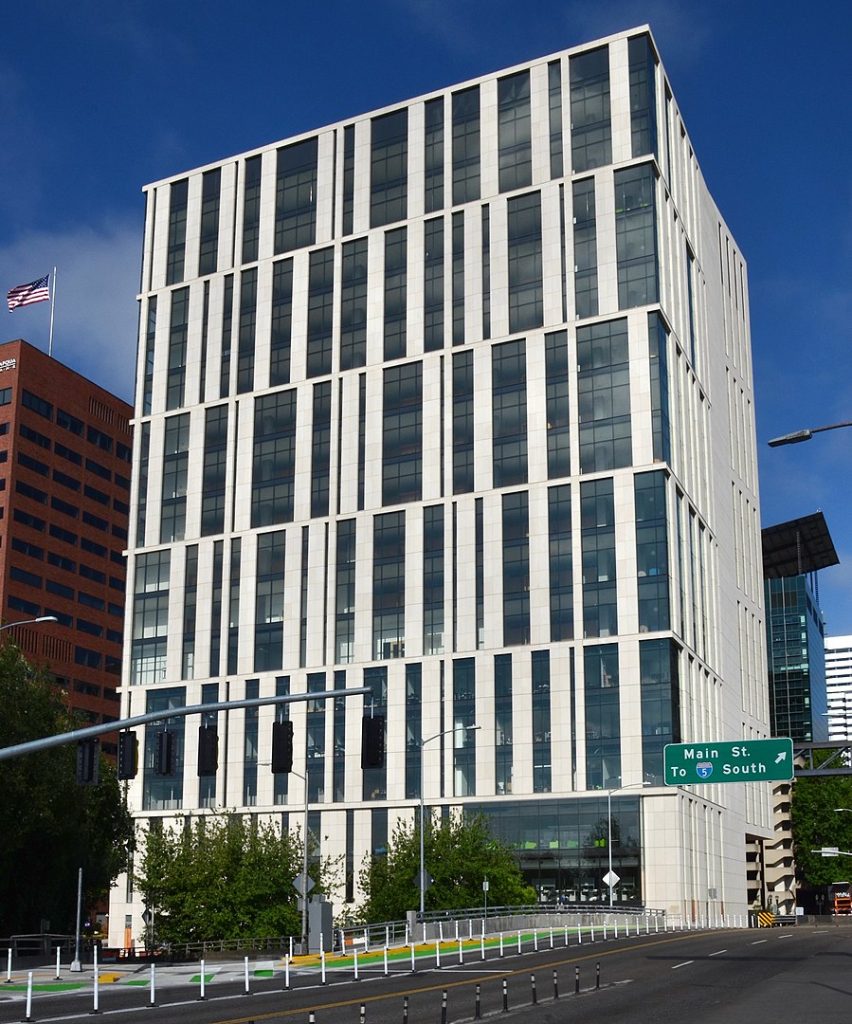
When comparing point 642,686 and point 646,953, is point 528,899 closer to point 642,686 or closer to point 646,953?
point 642,686

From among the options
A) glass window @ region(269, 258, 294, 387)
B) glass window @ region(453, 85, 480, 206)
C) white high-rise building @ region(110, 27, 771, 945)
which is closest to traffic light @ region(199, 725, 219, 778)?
white high-rise building @ region(110, 27, 771, 945)

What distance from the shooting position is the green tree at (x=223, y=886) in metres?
77.1

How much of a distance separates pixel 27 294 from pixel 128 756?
99.1 meters

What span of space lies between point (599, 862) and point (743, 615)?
42.6 meters

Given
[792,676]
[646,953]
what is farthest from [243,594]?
[792,676]

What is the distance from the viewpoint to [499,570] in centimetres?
10275

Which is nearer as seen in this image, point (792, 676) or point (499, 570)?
point (499, 570)

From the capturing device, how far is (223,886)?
3100 inches

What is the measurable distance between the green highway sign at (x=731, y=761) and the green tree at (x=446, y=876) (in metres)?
26.5

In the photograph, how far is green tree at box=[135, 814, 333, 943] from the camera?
77062 millimetres

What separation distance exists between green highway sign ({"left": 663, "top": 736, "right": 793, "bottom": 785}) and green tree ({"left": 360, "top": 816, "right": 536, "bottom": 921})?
87.1 feet

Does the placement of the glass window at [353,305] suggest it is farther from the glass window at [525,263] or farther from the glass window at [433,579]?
the glass window at [433,579]

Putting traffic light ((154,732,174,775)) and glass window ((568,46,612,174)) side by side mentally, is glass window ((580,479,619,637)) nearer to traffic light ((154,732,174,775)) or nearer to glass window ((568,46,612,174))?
glass window ((568,46,612,174))

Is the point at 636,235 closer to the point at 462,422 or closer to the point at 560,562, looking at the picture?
the point at 462,422
